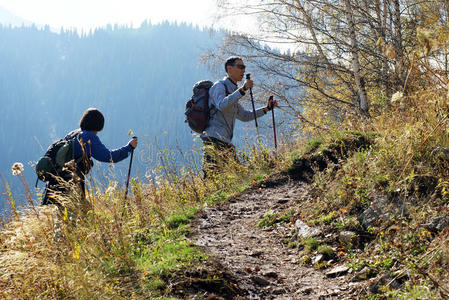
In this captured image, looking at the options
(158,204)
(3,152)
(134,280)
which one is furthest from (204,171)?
(3,152)

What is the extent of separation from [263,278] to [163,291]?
98 cm

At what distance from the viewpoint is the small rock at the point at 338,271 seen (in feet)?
11.2

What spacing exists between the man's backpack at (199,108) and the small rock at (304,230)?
277 centimetres

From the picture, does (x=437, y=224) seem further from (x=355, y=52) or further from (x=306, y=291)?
(x=355, y=52)

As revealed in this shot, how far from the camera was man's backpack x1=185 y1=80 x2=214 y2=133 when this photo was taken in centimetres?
662

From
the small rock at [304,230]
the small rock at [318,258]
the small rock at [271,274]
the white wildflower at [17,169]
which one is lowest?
the small rock at [271,274]

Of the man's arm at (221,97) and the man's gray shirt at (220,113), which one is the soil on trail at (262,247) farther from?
the man's arm at (221,97)

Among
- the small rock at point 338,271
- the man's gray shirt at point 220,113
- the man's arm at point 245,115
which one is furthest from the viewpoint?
the man's arm at point 245,115

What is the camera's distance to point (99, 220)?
3.71 m

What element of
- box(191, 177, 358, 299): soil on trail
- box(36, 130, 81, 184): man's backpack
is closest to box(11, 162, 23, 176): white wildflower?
box(36, 130, 81, 184): man's backpack

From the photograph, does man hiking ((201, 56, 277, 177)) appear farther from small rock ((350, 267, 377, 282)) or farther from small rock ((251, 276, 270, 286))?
small rock ((350, 267, 377, 282))

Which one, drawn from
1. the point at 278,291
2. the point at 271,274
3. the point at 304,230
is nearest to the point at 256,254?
the point at 271,274

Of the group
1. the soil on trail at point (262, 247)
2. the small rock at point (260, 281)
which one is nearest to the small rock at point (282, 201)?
the soil on trail at point (262, 247)

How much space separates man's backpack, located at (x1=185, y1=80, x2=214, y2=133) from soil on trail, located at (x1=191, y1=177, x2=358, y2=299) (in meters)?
1.44
